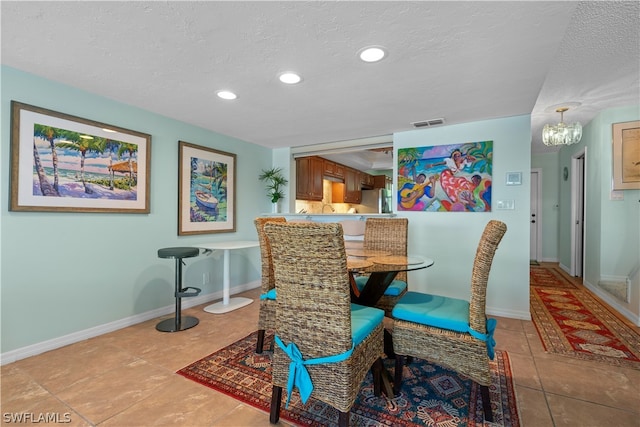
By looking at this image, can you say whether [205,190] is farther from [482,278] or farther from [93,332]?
[482,278]

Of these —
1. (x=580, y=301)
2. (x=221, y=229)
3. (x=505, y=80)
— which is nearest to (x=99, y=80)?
(x=221, y=229)

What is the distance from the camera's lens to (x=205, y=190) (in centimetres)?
364

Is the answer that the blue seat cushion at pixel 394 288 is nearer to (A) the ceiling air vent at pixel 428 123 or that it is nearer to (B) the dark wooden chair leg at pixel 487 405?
(B) the dark wooden chair leg at pixel 487 405

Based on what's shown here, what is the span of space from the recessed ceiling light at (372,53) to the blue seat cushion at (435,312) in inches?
63.0

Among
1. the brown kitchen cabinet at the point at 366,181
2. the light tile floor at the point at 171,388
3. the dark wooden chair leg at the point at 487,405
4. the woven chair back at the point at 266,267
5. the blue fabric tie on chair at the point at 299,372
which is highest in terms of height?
the brown kitchen cabinet at the point at 366,181

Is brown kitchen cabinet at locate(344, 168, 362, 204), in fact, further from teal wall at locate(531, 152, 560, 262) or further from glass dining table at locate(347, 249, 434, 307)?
glass dining table at locate(347, 249, 434, 307)

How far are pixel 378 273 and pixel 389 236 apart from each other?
2.91 feet

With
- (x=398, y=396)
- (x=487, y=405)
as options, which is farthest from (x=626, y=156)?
(x=398, y=396)

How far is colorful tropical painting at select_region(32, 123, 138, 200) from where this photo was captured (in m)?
2.30

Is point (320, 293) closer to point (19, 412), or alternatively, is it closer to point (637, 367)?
point (19, 412)

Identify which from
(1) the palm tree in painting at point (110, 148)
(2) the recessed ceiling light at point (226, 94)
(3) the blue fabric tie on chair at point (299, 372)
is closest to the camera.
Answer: (3) the blue fabric tie on chair at point (299, 372)

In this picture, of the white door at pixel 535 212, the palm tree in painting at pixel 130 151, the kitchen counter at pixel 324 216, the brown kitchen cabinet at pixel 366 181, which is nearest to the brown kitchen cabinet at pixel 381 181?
the brown kitchen cabinet at pixel 366 181

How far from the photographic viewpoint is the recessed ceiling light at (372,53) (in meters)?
1.81

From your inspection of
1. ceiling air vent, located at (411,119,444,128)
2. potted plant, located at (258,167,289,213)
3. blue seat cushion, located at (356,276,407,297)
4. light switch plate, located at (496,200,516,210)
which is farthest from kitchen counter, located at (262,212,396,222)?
light switch plate, located at (496,200,516,210)
